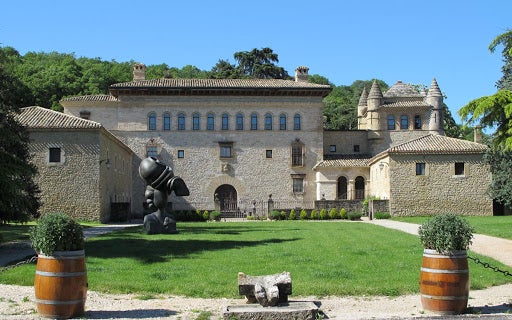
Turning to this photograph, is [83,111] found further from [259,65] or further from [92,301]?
[92,301]

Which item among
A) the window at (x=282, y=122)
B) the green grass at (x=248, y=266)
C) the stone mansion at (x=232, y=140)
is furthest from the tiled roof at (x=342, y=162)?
the green grass at (x=248, y=266)

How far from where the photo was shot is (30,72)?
228 ft

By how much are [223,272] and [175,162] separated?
37.6 m

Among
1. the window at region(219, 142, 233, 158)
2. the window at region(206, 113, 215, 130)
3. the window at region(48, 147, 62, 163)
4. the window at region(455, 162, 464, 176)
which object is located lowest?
the window at region(455, 162, 464, 176)

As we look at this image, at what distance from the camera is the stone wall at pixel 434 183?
40000mm

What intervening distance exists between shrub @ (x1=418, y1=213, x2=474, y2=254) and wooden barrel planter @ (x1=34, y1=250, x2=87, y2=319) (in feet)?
16.4

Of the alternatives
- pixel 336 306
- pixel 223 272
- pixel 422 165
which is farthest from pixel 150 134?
pixel 336 306

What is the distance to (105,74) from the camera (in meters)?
75.4

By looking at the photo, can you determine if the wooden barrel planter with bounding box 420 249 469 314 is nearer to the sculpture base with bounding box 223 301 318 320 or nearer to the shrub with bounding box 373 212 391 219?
the sculpture base with bounding box 223 301 318 320

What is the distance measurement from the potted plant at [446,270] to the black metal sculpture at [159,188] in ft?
54.1

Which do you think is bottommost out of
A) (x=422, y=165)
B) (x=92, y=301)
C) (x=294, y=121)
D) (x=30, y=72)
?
(x=92, y=301)

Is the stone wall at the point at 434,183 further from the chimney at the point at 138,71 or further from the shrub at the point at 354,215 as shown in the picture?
the chimney at the point at 138,71

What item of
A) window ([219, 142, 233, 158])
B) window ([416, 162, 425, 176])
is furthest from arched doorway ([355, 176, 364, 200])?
window ([219, 142, 233, 158])

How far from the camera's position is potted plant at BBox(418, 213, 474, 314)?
8.42m
